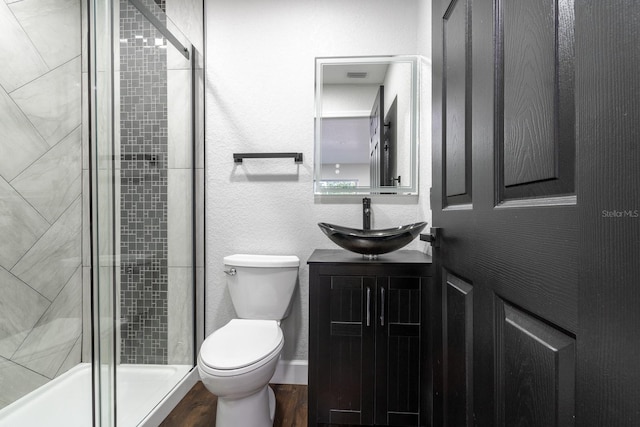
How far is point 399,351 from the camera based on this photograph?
56.4 inches

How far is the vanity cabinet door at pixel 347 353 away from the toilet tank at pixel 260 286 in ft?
1.29

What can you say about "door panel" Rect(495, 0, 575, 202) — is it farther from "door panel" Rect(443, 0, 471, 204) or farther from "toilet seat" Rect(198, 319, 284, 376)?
"toilet seat" Rect(198, 319, 284, 376)

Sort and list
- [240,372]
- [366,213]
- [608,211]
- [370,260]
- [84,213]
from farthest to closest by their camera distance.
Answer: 1. [366,213]
2. [370,260]
3. [84,213]
4. [240,372]
5. [608,211]

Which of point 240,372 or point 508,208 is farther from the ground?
point 508,208

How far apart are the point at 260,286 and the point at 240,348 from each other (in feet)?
1.41

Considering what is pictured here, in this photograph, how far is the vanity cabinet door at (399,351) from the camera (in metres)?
1.42

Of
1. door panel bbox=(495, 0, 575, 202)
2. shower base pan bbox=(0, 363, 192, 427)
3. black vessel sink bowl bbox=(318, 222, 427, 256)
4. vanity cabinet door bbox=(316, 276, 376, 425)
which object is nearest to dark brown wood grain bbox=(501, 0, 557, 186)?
door panel bbox=(495, 0, 575, 202)

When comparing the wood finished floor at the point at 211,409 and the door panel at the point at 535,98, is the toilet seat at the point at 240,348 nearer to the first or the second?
the wood finished floor at the point at 211,409

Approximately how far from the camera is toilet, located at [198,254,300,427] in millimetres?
1274

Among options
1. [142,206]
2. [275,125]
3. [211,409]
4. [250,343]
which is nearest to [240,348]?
[250,343]

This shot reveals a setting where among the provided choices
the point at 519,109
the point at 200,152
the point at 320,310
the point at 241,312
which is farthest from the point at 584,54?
the point at 200,152

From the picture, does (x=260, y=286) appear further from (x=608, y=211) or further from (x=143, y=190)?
(x=608, y=211)

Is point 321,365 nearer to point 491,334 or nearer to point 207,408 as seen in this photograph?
point 207,408

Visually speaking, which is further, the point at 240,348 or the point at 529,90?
the point at 240,348
